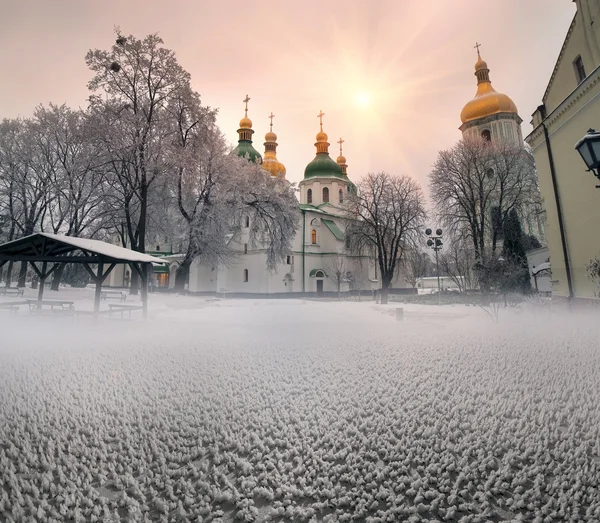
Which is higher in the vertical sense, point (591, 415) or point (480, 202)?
point (480, 202)

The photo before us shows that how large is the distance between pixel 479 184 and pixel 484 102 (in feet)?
53.9

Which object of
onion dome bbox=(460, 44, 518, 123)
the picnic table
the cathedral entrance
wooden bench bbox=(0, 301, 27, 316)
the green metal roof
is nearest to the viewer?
the picnic table

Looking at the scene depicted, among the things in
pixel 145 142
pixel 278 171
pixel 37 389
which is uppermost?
pixel 278 171

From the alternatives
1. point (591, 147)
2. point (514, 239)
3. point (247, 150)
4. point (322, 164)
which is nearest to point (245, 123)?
point (247, 150)

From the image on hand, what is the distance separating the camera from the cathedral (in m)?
31.6

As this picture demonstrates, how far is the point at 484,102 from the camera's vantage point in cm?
3294

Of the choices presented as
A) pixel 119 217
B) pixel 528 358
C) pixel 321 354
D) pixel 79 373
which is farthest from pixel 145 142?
pixel 528 358

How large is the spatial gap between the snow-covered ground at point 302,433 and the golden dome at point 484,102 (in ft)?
110

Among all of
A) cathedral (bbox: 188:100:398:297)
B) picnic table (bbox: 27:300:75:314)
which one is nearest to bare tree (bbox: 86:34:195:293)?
picnic table (bbox: 27:300:75:314)

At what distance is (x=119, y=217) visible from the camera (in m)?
21.4

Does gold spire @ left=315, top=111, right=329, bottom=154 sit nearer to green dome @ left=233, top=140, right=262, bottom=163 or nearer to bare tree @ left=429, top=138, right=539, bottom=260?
green dome @ left=233, top=140, right=262, bottom=163

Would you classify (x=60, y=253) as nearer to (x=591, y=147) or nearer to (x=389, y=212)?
(x=591, y=147)

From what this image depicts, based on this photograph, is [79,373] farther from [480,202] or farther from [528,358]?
[480,202]

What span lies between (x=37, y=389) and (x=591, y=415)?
7878 mm
